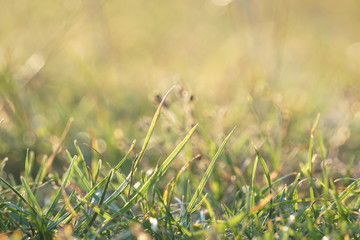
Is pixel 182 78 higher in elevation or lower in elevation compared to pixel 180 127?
lower

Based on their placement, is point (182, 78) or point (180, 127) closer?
point (180, 127)

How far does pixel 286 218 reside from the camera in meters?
1.00

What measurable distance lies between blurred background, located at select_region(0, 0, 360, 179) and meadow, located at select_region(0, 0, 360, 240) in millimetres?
11

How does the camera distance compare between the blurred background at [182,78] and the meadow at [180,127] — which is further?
the blurred background at [182,78]

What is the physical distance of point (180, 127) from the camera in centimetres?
143

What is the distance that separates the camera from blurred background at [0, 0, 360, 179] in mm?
1640

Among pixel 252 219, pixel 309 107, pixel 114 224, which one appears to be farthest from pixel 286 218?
pixel 309 107

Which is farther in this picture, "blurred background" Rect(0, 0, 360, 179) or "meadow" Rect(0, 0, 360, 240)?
"blurred background" Rect(0, 0, 360, 179)

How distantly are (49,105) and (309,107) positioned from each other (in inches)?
46.9

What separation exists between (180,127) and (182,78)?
38.4 inches

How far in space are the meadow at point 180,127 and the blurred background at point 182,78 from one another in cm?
1

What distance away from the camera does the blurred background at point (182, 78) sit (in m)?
1.64

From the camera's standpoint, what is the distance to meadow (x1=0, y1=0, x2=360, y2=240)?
99cm

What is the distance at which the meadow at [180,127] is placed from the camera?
39.1 inches
